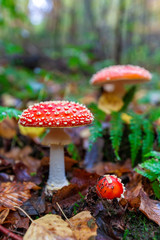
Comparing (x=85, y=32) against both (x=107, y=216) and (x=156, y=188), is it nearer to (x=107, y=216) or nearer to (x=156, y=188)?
(x=156, y=188)

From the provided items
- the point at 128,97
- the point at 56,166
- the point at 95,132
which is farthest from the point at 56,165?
the point at 128,97

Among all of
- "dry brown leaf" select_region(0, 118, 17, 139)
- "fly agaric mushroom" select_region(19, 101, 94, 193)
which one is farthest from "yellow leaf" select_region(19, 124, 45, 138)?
"fly agaric mushroom" select_region(19, 101, 94, 193)

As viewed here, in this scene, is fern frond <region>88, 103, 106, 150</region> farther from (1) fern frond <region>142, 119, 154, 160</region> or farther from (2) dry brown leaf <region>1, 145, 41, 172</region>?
(2) dry brown leaf <region>1, 145, 41, 172</region>

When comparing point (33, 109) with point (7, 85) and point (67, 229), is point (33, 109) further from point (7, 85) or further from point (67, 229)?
point (7, 85)

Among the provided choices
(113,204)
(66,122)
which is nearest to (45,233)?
(113,204)

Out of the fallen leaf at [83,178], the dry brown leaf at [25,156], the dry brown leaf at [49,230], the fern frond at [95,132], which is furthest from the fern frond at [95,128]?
the dry brown leaf at [49,230]

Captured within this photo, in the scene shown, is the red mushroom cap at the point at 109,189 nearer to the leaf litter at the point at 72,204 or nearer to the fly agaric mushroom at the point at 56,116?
the leaf litter at the point at 72,204

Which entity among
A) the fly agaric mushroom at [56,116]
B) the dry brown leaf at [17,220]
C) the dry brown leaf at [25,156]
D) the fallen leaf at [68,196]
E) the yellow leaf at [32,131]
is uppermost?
the fly agaric mushroom at [56,116]
